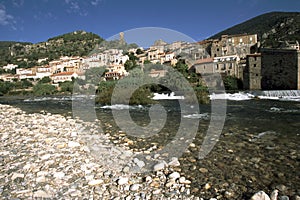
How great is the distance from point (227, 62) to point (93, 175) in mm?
37190

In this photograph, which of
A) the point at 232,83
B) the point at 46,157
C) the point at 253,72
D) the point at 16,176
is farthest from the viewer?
the point at 232,83

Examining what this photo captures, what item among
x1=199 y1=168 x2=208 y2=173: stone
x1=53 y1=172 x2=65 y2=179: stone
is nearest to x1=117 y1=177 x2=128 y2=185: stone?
x1=53 y1=172 x2=65 y2=179: stone

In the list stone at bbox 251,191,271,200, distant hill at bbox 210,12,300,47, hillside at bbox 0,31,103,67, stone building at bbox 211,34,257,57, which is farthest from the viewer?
hillside at bbox 0,31,103,67

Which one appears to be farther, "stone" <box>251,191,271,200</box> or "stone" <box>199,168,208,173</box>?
"stone" <box>199,168,208,173</box>

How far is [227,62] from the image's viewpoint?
120ft

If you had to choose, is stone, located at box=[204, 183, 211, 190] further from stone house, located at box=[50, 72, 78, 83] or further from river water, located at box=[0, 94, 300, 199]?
stone house, located at box=[50, 72, 78, 83]

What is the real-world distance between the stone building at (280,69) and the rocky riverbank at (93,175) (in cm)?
2971

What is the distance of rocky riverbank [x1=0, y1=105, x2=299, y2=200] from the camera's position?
2518 millimetres

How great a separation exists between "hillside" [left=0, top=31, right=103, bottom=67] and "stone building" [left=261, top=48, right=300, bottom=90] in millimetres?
66543

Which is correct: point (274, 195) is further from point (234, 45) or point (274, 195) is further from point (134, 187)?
point (234, 45)

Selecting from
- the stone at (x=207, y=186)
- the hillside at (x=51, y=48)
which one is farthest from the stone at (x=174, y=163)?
the hillside at (x=51, y=48)

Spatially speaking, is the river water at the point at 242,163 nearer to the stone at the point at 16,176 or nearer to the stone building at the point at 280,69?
the stone at the point at 16,176

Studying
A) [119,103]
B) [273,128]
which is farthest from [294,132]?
[119,103]

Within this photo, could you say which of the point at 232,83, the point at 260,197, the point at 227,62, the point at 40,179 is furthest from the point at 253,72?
the point at 40,179
